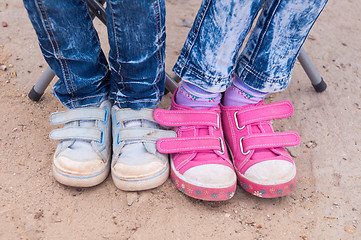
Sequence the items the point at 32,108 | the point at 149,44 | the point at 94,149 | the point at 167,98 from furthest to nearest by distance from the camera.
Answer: the point at 167,98, the point at 32,108, the point at 94,149, the point at 149,44

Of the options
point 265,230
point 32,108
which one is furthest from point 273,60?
point 32,108

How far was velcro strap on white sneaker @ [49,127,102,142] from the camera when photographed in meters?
0.98

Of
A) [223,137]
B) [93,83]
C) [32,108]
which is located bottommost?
[32,108]

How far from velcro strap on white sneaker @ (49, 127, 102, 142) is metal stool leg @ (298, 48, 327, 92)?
84 cm

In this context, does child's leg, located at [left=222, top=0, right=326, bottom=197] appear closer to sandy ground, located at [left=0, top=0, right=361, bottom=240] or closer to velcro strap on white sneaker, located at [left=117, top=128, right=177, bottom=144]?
sandy ground, located at [left=0, top=0, right=361, bottom=240]

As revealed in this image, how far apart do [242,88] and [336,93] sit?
0.64 meters

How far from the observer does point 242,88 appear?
1.05 m

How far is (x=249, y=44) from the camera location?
0.99 m

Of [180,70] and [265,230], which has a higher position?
[180,70]

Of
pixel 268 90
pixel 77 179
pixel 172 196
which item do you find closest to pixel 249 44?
pixel 268 90

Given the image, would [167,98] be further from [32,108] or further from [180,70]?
[32,108]

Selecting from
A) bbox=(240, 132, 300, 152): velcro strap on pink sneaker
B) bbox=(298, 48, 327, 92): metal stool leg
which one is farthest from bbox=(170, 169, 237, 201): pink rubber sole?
bbox=(298, 48, 327, 92): metal stool leg

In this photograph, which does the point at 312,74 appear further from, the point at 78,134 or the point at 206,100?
the point at 78,134

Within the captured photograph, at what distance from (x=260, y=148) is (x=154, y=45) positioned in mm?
433
